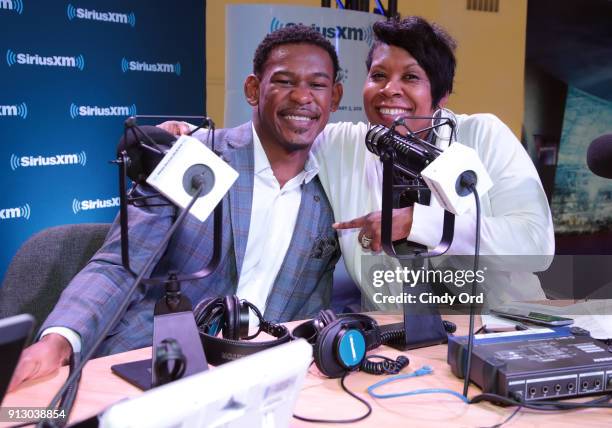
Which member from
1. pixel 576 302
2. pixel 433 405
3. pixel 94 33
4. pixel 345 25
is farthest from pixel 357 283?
pixel 94 33

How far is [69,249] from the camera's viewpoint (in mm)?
2016

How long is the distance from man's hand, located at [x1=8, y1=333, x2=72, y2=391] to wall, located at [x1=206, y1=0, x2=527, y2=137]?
4816 mm

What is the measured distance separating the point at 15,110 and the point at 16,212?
1.87ft

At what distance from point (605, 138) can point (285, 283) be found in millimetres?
993

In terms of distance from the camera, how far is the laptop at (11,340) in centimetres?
65

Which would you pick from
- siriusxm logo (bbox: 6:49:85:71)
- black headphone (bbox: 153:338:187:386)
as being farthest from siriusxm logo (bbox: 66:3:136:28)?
black headphone (bbox: 153:338:187:386)

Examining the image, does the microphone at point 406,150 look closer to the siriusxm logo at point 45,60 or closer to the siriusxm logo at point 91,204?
the siriusxm logo at point 45,60

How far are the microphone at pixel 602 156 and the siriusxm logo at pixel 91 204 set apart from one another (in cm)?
322

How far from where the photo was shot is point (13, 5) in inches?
143

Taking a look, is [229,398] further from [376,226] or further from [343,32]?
[343,32]

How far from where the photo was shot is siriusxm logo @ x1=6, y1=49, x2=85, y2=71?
12.0 ft

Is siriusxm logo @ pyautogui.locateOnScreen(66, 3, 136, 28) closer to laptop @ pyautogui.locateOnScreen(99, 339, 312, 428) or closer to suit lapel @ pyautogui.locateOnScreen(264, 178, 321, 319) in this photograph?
suit lapel @ pyautogui.locateOnScreen(264, 178, 321, 319)

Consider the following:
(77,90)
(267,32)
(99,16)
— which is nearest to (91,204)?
(77,90)

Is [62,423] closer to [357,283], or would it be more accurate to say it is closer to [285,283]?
[285,283]
